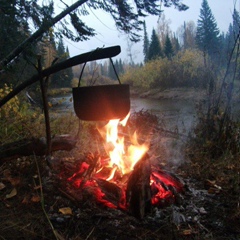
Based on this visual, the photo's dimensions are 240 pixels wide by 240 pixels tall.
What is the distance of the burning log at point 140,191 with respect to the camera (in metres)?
2.29

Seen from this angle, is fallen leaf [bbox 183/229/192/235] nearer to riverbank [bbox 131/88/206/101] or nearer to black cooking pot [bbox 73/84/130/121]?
black cooking pot [bbox 73/84/130/121]

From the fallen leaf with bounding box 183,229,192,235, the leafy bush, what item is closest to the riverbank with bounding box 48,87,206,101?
the leafy bush

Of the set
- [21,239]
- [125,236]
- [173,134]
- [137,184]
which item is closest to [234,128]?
[173,134]

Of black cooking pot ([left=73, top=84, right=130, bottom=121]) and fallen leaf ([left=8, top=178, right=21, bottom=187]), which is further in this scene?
fallen leaf ([left=8, top=178, right=21, bottom=187])

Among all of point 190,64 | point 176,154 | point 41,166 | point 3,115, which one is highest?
point 190,64

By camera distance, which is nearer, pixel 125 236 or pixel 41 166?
pixel 125 236

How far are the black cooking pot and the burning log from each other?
64 cm

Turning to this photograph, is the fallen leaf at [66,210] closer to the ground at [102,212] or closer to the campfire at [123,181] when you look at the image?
the ground at [102,212]

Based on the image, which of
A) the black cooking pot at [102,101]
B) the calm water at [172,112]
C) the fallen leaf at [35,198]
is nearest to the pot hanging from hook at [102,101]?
the black cooking pot at [102,101]

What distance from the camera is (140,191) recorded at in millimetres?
2295

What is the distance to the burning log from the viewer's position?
2.29 meters

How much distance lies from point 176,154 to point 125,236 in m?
2.73

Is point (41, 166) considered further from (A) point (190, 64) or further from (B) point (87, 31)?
(A) point (190, 64)

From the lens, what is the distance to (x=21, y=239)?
199 cm
